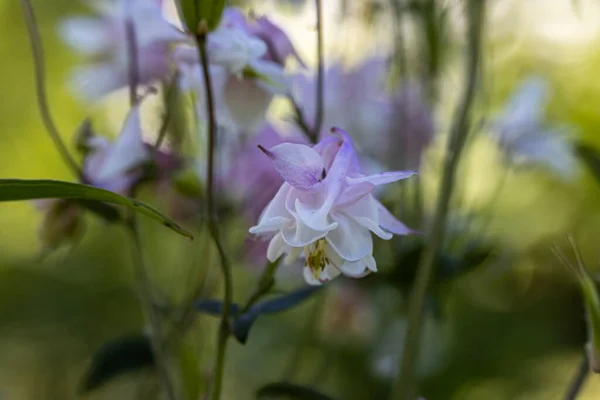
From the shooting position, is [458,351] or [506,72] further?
[506,72]

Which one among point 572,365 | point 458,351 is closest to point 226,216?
point 458,351

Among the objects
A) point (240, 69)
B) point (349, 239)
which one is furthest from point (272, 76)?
point (349, 239)

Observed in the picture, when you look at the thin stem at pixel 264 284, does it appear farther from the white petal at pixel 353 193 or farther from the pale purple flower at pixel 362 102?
the pale purple flower at pixel 362 102

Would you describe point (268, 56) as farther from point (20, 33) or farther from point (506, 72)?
point (20, 33)

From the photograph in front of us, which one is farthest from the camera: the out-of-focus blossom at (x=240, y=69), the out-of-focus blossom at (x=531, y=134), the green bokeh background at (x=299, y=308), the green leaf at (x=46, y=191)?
the green bokeh background at (x=299, y=308)

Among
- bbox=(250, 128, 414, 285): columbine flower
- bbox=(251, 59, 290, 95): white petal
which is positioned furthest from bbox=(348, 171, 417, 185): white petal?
bbox=(251, 59, 290, 95): white petal

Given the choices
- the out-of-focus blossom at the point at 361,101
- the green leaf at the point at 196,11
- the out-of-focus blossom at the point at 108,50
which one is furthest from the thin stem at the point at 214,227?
the out-of-focus blossom at the point at 361,101

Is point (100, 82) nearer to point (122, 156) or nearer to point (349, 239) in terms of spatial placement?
point (122, 156)
